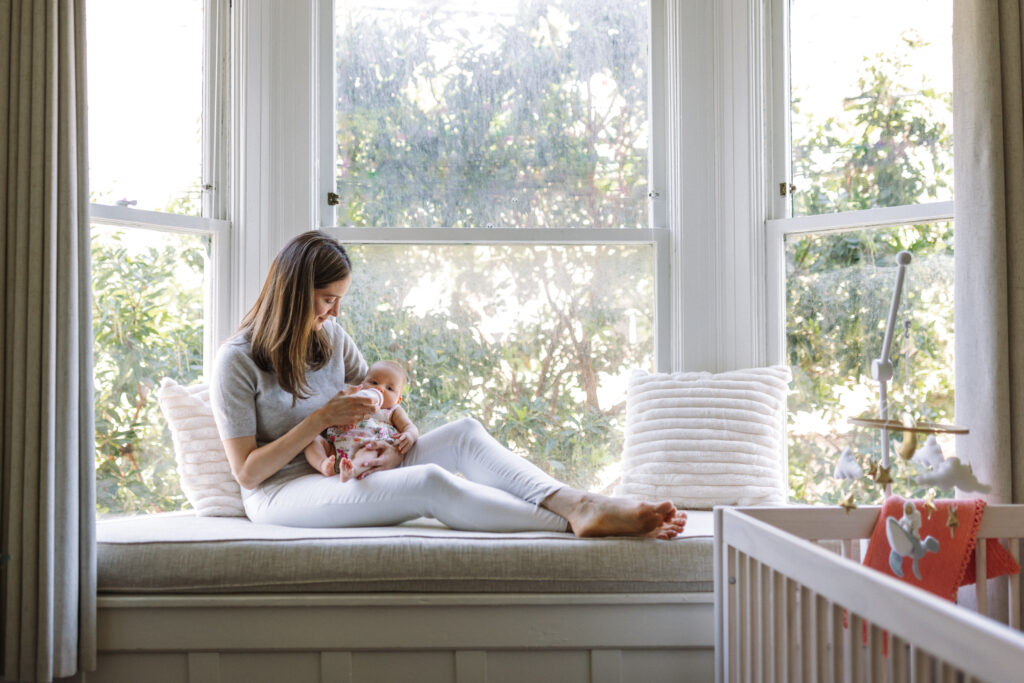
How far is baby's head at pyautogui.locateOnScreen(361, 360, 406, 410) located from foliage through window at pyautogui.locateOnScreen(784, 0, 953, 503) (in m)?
1.16

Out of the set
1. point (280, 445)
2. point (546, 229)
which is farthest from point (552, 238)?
point (280, 445)

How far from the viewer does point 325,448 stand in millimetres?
2096

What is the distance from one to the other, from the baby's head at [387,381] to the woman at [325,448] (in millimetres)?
97

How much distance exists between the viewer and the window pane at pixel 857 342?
7.17 feet

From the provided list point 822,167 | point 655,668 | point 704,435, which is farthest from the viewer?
point 822,167

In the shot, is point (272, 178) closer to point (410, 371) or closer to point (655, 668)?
point (410, 371)

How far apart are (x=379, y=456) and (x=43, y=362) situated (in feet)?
2.58

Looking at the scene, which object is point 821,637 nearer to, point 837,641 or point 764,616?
point 837,641

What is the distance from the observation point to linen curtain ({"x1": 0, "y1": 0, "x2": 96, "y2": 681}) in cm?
171

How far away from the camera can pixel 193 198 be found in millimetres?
2412

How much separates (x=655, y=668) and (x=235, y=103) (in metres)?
1.94

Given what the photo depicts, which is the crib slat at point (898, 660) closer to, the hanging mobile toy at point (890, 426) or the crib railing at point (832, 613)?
the crib railing at point (832, 613)

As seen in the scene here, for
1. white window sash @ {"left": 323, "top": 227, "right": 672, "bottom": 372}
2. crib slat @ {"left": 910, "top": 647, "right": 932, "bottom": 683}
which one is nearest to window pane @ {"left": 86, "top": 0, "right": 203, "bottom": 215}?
white window sash @ {"left": 323, "top": 227, "right": 672, "bottom": 372}

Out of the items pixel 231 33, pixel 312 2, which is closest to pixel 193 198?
pixel 231 33
